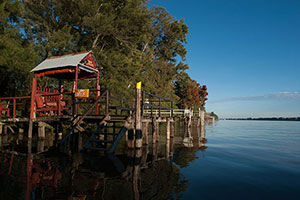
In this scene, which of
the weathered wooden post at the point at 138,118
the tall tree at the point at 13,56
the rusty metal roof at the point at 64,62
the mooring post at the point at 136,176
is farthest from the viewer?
the tall tree at the point at 13,56

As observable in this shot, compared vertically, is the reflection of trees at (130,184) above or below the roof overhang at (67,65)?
below

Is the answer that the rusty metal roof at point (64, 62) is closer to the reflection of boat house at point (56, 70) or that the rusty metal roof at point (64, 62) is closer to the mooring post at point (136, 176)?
the reflection of boat house at point (56, 70)

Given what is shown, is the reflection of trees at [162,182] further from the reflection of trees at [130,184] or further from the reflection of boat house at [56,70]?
the reflection of boat house at [56,70]

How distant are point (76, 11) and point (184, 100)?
128 feet

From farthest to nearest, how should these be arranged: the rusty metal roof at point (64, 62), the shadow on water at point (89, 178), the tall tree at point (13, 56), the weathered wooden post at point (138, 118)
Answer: the tall tree at point (13, 56) < the rusty metal roof at point (64, 62) < the weathered wooden post at point (138, 118) < the shadow on water at point (89, 178)

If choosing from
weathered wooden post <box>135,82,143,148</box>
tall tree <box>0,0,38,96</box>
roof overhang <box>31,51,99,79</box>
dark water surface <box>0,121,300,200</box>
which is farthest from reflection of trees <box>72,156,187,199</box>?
tall tree <box>0,0,38,96</box>

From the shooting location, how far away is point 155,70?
39.1 metres

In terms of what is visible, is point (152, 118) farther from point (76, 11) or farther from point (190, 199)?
point (76, 11)

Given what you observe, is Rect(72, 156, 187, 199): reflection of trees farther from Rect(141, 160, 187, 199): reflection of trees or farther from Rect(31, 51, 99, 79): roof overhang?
Rect(31, 51, 99, 79): roof overhang

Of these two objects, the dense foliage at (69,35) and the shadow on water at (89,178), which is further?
the dense foliage at (69,35)

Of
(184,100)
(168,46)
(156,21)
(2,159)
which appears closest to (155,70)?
(168,46)

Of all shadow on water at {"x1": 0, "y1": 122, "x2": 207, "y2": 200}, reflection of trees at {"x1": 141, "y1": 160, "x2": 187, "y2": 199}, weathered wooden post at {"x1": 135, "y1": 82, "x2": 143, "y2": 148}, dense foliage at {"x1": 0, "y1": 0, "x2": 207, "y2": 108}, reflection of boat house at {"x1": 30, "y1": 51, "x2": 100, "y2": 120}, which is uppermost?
dense foliage at {"x1": 0, "y1": 0, "x2": 207, "y2": 108}

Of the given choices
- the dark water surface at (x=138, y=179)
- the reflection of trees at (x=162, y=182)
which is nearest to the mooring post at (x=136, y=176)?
the dark water surface at (x=138, y=179)

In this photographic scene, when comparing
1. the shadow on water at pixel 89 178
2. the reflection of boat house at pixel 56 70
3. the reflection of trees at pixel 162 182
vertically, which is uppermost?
the reflection of boat house at pixel 56 70
